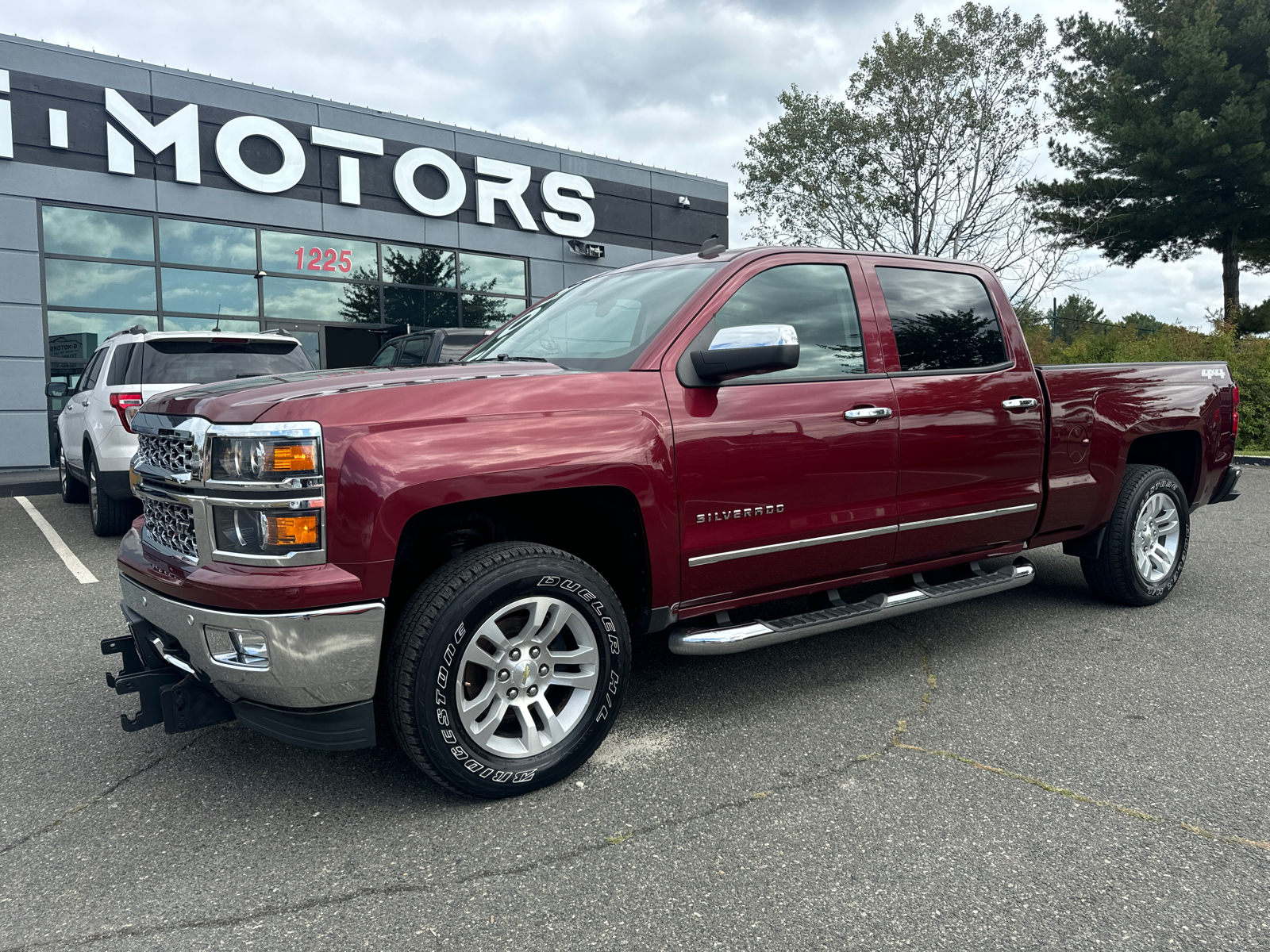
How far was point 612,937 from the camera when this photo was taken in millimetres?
2150

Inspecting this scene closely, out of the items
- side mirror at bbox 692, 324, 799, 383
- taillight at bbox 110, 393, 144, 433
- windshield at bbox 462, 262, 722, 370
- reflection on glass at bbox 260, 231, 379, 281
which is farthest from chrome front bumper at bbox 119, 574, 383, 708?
reflection on glass at bbox 260, 231, 379, 281

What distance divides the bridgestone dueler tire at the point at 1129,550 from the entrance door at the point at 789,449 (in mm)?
1819

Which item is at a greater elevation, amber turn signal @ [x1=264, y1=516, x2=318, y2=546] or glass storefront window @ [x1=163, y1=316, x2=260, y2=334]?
glass storefront window @ [x1=163, y1=316, x2=260, y2=334]

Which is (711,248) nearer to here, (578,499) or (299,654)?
(578,499)

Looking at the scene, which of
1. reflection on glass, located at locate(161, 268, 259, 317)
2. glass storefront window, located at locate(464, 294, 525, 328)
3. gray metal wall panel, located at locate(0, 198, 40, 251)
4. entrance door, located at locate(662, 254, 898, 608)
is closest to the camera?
entrance door, located at locate(662, 254, 898, 608)

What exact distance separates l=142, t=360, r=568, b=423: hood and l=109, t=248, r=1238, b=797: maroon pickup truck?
21 millimetres

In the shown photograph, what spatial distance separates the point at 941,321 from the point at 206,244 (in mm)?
13738

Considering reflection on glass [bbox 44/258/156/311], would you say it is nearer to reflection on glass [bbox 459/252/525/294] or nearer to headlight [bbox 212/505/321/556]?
reflection on glass [bbox 459/252/525/294]

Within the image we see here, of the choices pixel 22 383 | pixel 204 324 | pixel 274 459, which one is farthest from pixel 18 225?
pixel 274 459

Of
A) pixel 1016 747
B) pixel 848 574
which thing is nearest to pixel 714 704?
pixel 848 574

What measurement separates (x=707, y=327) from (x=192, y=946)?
8.20 feet

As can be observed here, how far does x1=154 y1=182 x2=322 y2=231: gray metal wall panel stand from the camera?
14.1 m

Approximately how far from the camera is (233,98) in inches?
570

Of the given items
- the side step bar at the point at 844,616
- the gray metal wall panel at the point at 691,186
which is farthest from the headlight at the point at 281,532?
the gray metal wall panel at the point at 691,186
